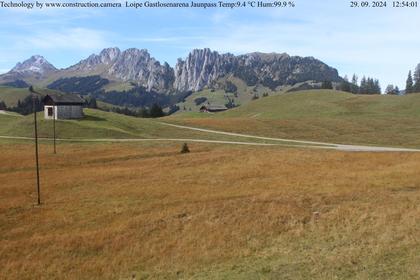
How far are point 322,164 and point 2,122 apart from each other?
81.7 meters

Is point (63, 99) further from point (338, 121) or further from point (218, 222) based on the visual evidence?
point (218, 222)

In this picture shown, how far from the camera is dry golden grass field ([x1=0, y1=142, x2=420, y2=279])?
22.2 m

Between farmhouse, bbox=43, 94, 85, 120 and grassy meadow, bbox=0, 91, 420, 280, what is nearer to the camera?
grassy meadow, bbox=0, 91, 420, 280

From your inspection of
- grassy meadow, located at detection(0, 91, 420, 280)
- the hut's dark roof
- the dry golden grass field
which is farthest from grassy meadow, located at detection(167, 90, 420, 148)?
the dry golden grass field

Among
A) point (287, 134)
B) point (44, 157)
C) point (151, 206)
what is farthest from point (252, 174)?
point (287, 134)

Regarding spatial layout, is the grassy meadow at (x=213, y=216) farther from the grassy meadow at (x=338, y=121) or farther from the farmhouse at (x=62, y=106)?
the grassy meadow at (x=338, y=121)

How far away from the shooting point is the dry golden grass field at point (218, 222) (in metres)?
22.2

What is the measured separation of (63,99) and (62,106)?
181cm

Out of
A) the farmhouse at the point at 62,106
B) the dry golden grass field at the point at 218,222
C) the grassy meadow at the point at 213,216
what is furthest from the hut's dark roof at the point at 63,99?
the dry golden grass field at the point at 218,222

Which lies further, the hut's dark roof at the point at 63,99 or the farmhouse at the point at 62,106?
the farmhouse at the point at 62,106

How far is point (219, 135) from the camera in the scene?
94688mm

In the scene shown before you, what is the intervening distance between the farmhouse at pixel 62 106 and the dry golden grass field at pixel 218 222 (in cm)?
5126

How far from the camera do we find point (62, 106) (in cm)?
10262

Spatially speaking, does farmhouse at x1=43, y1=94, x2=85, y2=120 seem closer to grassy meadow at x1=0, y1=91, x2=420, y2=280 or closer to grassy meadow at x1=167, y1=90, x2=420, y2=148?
grassy meadow at x1=167, y1=90, x2=420, y2=148
